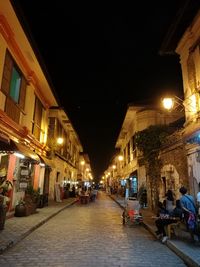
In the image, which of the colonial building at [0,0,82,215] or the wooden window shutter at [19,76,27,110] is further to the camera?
the wooden window shutter at [19,76,27,110]

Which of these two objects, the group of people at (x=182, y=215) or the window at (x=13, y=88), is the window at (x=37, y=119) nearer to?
the window at (x=13, y=88)

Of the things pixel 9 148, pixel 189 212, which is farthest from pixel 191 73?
Answer: pixel 9 148

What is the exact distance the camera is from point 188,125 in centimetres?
1106

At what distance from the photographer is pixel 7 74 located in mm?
11805

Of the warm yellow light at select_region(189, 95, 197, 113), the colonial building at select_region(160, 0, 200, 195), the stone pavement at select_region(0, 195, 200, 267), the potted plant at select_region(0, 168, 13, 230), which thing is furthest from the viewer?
the warm yellow light at select_region(189, 95, 197, 113)

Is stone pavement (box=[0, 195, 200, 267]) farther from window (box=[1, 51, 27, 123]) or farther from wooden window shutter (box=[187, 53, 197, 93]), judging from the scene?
wooden window shutter (box=[187, 53, 197, 93])

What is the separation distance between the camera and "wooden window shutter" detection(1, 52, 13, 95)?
11406mm

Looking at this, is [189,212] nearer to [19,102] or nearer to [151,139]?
[151,139]

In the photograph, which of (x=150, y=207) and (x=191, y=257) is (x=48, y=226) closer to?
(x=191, y=257)

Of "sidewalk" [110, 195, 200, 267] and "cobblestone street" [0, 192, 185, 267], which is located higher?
"sidewalk" [110, 195, 200, 267]

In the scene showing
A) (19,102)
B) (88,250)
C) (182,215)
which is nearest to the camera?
(88,250)

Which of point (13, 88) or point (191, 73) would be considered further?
point (13, 88)

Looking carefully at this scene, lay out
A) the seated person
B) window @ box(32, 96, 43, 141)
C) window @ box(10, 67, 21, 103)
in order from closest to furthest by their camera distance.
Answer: the seated person → window @ box(10, 67, 21, 103) → window @ box(32, 96, 43, 141)

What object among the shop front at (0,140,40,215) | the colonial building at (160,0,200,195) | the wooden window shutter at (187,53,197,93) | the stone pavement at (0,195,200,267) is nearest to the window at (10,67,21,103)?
the shop front at (0,140,40,215)
